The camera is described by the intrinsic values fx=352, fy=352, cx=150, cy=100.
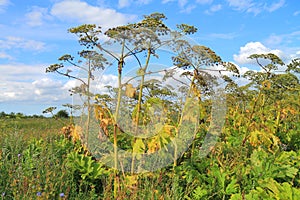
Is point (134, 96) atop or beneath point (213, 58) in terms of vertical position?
beneath

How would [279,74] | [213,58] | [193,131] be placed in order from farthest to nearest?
[279,74], [193,131], [213,58]

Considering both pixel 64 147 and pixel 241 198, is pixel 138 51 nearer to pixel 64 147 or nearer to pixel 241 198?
pixel 241 198

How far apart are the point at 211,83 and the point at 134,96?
2.88ft

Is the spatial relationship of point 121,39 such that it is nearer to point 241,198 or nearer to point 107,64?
point 107,64

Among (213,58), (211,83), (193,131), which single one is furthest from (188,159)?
(213,58)

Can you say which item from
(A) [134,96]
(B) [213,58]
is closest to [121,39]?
(A) [134,96]

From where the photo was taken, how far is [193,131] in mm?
3879

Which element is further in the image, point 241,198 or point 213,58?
point 213,58

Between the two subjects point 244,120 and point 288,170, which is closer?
point 288,170

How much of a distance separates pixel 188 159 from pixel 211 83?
91cm

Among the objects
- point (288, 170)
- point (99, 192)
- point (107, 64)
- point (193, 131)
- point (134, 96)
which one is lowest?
point (99, 192)

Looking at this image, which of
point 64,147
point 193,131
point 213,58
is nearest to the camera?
point 213,58

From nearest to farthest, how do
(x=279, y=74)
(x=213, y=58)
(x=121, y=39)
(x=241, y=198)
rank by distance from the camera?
(x=241, y=198) → (x=121, y=39) → (x=213, y=58) → (x=279, y=74)

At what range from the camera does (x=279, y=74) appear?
463 centimetres
